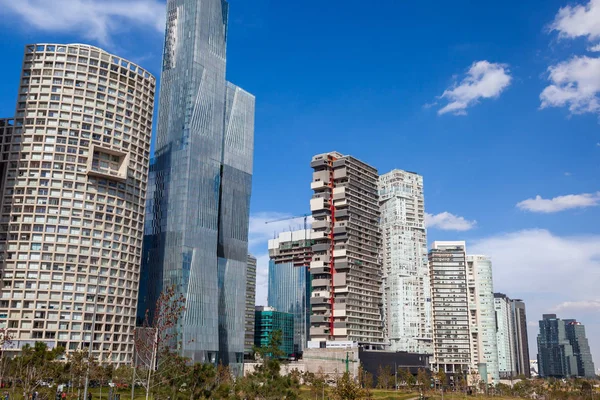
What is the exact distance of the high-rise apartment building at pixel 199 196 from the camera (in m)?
154

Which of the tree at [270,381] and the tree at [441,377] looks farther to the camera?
the tree at [441,377]

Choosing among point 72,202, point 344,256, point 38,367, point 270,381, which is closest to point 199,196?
point 72,202

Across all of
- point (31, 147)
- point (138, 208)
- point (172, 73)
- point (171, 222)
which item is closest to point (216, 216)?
point (171, 222)

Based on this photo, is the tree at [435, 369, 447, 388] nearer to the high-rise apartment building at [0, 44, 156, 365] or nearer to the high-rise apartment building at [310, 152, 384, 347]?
the high-rise apartment building at [310, 152, 384, 347]

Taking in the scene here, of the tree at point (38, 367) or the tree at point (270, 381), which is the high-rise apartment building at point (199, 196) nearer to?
the tree at point (38, 367)

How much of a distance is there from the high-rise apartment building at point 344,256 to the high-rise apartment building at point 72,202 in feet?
225

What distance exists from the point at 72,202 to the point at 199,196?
4291 centimetres

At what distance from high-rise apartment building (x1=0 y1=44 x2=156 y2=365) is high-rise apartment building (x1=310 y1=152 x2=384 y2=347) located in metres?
68.6

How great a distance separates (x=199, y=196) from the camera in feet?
526

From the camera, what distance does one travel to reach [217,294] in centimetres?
15862

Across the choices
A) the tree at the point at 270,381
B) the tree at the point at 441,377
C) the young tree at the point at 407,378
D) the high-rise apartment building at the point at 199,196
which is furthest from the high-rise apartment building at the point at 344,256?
the tree at the point at 270,381

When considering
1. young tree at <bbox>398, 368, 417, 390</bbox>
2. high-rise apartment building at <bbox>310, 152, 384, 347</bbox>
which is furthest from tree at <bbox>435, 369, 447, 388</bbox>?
high-rise apartment building at <bbox>310, 152, 384, 347</bbox>

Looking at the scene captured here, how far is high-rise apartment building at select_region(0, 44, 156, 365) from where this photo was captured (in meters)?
117

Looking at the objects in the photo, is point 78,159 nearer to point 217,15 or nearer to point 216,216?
point 216,216
